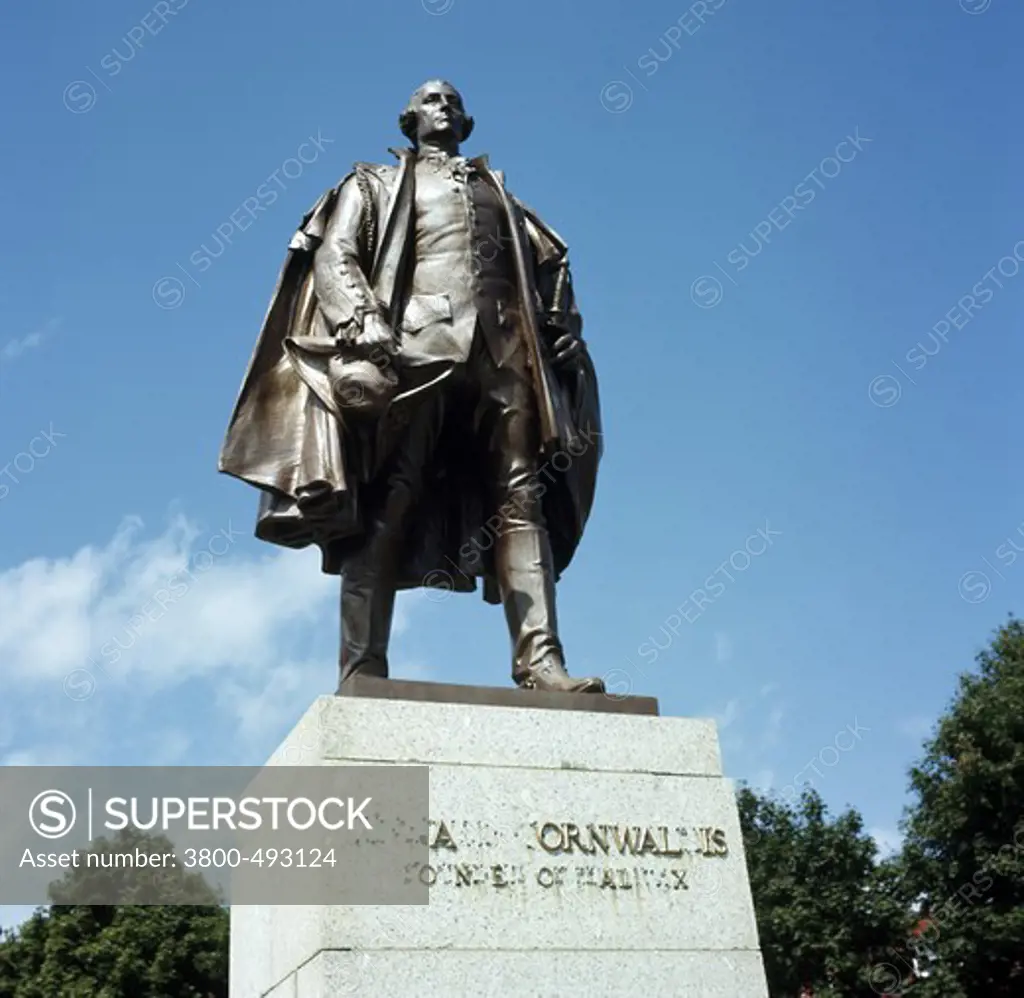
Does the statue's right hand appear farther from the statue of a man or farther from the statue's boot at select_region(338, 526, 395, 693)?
the statue's boot at select_region(338, 526, 395, 693)

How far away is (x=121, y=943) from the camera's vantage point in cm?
2991

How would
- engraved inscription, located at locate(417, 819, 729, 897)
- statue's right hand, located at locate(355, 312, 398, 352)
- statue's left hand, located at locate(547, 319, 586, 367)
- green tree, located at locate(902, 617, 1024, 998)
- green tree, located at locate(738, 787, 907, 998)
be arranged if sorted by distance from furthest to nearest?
green tree, located at locate(738, 787, 907, 998) < green tree, located at locate(902, 617, 1024, 998) < statue's left hand, located at locate(547, 319, 586, 367) < statue's right hand, located at locate(355, 312, 398, 352) < engraved inscription, located at locate(417, 819, 729, 897)

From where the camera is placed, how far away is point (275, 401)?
6930mm

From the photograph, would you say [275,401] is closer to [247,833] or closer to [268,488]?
[268,488]

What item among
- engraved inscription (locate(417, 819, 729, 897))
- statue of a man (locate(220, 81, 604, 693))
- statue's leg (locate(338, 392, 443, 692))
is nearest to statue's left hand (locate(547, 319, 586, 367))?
statue of a man (locate(220, 81, 604, 693))

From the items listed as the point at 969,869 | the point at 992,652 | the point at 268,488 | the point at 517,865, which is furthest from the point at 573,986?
the point at 992,652

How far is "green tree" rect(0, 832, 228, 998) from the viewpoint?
29.4 metres

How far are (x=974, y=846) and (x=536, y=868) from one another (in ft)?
76.7

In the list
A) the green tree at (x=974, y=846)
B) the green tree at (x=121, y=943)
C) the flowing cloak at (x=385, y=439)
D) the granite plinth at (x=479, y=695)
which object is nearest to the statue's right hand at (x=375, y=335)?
the flowing cloak at (x=385, y=439)

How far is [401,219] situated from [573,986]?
164 inches

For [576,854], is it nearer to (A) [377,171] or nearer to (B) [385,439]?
(B) [385,439]

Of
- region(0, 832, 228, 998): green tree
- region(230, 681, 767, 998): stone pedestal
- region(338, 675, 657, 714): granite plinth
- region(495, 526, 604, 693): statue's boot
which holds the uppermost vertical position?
region(0, 832, 228, 998): green tree

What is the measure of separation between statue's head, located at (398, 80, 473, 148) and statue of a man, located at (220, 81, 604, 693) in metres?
0.05

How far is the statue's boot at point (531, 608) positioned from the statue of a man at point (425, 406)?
0.03ft
